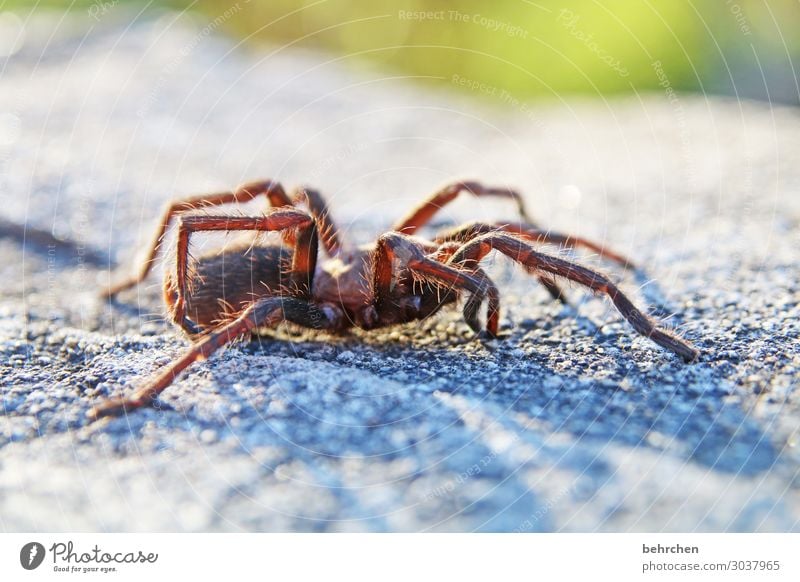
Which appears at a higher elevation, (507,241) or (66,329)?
(507,241)

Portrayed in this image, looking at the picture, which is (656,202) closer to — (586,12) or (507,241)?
(507,241)

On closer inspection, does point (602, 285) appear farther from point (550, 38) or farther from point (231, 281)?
point (550, 38)

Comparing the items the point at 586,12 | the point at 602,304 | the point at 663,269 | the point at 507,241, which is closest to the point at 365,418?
the point at 507,241

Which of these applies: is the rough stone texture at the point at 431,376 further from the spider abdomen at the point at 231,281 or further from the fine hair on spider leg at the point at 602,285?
the spider abdomen at the point at 231,281
